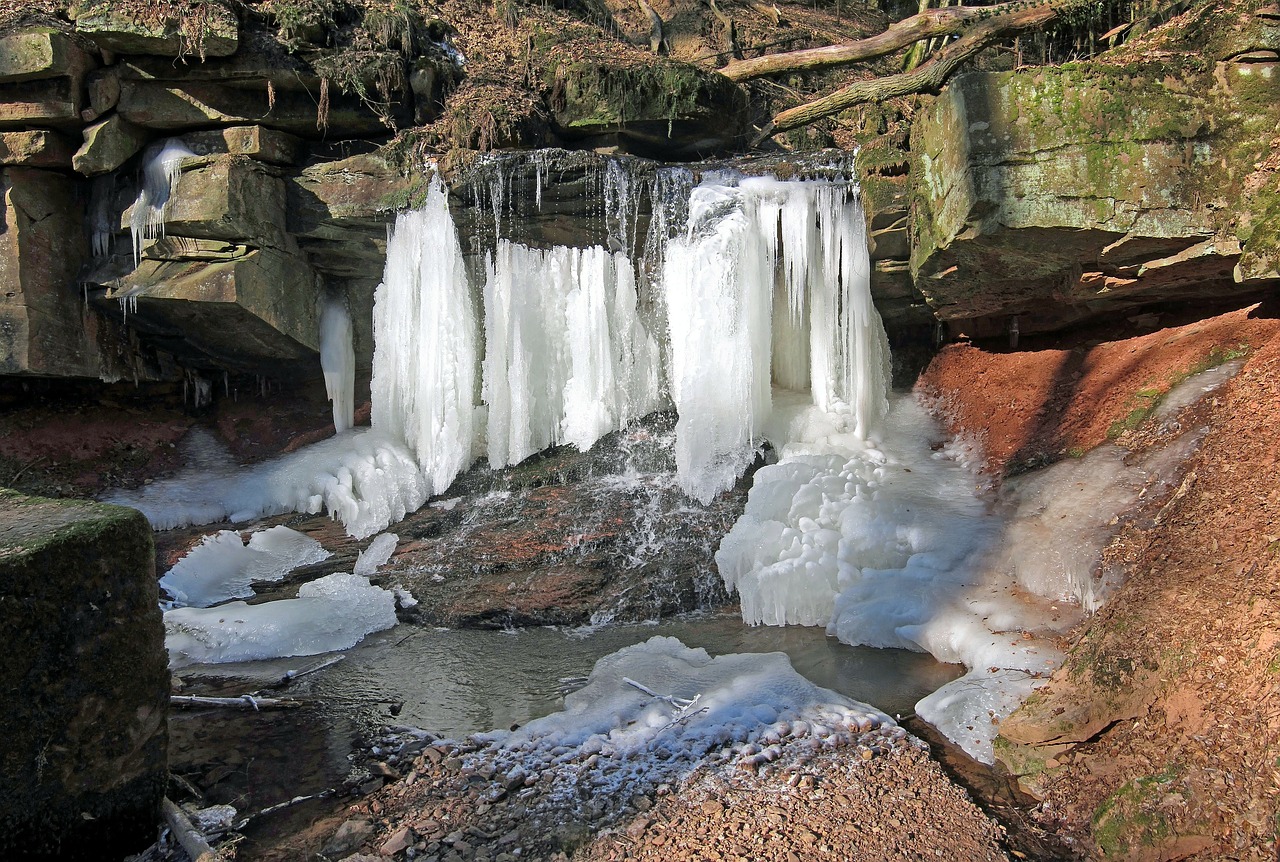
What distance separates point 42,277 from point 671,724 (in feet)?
31.2

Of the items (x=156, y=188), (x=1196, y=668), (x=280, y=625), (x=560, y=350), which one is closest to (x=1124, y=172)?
(x=1196, y=668)

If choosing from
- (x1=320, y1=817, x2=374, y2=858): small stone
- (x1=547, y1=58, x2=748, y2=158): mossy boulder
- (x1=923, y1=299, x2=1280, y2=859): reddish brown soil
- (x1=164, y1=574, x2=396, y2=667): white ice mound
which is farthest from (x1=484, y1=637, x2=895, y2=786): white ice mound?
(x1=547, y1=58, x2=748, y2=158): mossy boulder

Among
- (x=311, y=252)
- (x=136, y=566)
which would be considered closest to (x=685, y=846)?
(x=136, y=566)

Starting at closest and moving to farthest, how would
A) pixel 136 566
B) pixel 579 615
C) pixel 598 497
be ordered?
pixel 136 566, pixel 579 615, pixel 598 497

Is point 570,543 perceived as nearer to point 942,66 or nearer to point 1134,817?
point 1134,817

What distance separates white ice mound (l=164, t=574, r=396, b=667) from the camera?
6.06 meters

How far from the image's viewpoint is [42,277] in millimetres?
9195

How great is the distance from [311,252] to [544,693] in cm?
758

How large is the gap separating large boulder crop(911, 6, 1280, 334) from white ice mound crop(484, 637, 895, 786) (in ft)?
14.7

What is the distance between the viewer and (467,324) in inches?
392

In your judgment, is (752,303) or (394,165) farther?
(394,165)

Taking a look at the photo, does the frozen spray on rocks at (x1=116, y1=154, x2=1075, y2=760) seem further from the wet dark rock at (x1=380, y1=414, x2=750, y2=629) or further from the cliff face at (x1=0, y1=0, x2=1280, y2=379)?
the cliff face at (x1=0, y1=0, x2=1280, y2=379)

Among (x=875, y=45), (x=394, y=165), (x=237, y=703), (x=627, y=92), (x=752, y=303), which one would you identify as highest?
(x=875, y=45)

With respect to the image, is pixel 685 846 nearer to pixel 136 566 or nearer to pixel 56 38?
pixel 136 566
